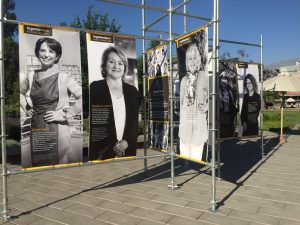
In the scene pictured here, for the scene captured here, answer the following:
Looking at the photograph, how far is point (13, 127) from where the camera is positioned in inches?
489

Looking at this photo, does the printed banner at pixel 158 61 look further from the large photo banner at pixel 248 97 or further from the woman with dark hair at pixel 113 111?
the large photo banner at pixel 248 97

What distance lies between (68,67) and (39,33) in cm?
67

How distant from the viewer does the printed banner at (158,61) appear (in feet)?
20.2

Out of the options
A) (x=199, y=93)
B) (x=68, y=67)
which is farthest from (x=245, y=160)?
(x=68, y=67)

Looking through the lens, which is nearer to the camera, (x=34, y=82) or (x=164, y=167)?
(x=34, y=82)

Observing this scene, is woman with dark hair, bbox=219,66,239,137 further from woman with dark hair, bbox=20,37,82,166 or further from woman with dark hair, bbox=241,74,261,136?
woman with dark hair, bbox=20,37,82,166

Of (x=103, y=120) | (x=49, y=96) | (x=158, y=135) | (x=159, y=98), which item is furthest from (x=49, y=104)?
(x=158, y=135)

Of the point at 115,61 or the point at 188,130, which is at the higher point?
the point at 115,61

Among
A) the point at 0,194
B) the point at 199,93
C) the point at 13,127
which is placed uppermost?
the point at 199,93

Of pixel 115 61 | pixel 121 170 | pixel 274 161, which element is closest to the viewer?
pixel 115 61

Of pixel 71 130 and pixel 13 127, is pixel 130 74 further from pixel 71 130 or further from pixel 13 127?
pixel 13 127

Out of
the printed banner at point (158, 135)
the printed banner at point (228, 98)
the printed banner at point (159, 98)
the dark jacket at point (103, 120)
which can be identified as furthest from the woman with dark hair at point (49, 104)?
the printed banner at point (228, 98)

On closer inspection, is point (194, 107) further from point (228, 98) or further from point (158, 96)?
point (228, 98)

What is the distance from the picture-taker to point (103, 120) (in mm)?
5367
